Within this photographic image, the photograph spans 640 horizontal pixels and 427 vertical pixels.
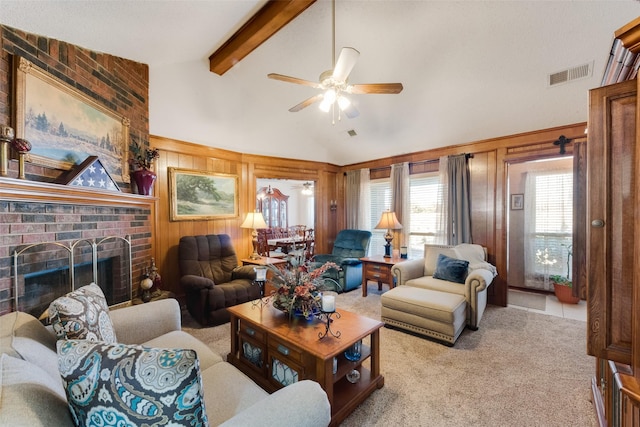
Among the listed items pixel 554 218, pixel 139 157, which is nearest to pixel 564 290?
pixel 554 218

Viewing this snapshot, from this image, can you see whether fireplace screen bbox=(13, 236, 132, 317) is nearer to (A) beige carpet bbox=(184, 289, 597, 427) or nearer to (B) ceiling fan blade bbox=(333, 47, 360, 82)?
(A) beige carpet bbox=(184, 289, 597, 427)

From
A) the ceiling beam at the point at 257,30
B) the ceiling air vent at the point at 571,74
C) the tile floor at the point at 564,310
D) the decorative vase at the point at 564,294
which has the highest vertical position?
the ceiling beam at the point at 257,30

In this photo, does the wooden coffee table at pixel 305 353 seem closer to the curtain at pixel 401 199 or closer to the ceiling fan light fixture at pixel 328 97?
the ceiling fan light fixture at pixel 328 97

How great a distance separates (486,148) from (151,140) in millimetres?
4675

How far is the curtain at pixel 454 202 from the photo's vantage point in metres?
4.02

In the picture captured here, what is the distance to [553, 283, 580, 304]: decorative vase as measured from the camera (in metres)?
3.86

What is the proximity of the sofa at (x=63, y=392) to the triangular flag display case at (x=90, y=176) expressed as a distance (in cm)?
113

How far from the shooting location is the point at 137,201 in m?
2.82

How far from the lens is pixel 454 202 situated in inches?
162

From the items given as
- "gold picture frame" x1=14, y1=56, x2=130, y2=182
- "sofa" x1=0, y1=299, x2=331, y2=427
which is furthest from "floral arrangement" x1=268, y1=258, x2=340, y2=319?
"gold picture frame" x1=14, y1=56, x2=130, y2=182

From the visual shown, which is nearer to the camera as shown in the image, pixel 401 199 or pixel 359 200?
pixel 401 199

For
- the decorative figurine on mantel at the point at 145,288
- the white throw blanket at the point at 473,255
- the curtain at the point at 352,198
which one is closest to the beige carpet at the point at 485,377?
the decorative figurine on mantel at the point at 145,288

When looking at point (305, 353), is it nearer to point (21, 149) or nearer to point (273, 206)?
point (21, 149)

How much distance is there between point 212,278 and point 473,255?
3.51 metres
